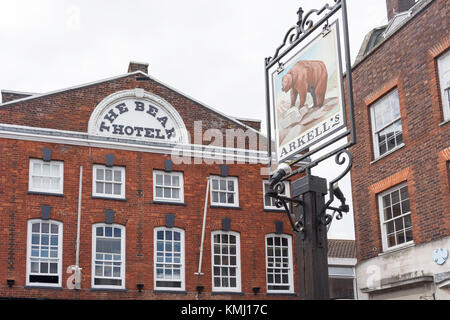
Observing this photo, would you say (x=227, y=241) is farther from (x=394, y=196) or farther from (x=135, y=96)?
(x=394, y=196)

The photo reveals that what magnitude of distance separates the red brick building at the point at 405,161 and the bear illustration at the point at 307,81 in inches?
290

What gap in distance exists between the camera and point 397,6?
2223 cm

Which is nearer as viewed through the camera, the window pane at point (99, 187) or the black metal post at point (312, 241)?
the black metal post at point (312, 241)

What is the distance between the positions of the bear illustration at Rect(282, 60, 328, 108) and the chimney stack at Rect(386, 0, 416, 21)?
14.4 metres

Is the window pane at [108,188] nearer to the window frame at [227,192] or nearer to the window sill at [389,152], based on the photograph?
the window frame at [227,192]

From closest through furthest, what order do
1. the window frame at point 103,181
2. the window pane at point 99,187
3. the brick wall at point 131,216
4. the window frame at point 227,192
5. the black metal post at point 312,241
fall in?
the black metal post at point 312,241 → the brick wall at point 131,216 → the window frame at point 103,181 → the window pane at point 99,187 → the window frame at point 227,192

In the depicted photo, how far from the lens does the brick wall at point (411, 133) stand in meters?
15.4

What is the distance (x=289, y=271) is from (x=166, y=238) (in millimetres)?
5326

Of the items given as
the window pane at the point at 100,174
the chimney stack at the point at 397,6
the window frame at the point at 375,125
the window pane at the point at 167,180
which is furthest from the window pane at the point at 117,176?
the chimney stack at the point at 397,6

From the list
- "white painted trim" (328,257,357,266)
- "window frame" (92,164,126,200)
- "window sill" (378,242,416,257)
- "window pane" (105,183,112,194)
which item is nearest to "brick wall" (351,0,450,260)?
"window sill" (378,242,416,257)

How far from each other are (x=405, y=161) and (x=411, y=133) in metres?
0.74

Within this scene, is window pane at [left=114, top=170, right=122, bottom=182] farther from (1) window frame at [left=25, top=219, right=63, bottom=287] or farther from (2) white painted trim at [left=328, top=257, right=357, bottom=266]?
(2) white painted trim at [left=328, top=257, right=357, bottom=266]
